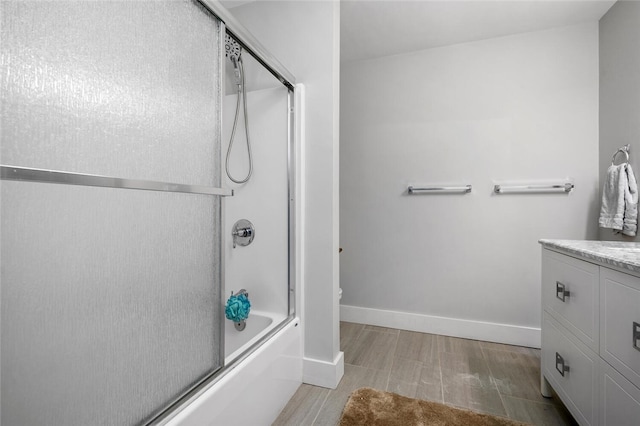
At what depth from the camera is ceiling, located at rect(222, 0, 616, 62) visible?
6.20 ft

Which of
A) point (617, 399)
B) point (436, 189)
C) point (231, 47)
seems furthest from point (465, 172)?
point (231, 47)

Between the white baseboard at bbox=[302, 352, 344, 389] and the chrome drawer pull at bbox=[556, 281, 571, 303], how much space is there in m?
1.12

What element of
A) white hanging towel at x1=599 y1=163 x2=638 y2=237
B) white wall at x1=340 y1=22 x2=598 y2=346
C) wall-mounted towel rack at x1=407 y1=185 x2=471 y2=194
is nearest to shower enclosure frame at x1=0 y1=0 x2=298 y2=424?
white wall at x1=340 y1=22 x2=598 y2=346

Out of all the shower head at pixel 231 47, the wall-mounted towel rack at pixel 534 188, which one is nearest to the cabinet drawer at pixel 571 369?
the wall-mounted towel rack at pixel 534 188

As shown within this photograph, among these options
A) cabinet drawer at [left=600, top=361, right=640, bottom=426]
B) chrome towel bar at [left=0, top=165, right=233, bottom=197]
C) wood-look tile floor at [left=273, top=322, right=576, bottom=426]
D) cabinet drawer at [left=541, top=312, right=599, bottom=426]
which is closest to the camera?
chrome towel bar at [left=0, top=165, right=233, bottom=197]

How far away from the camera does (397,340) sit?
7.32 feet

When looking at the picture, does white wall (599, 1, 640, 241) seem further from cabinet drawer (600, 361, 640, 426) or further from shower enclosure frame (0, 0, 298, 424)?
shower enclosure frame (0, 0, 298, 424)

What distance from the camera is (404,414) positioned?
139cm

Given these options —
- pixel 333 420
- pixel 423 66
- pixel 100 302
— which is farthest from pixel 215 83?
pixel 423 66

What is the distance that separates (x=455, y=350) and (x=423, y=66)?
2.15 m

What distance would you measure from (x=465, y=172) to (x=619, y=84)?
0.96 metres

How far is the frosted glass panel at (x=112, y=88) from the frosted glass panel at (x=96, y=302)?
8cm

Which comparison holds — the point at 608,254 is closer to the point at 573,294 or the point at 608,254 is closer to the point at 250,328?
the point at 573,294

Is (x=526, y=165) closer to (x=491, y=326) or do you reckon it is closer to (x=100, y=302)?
(x=491, y=326)
